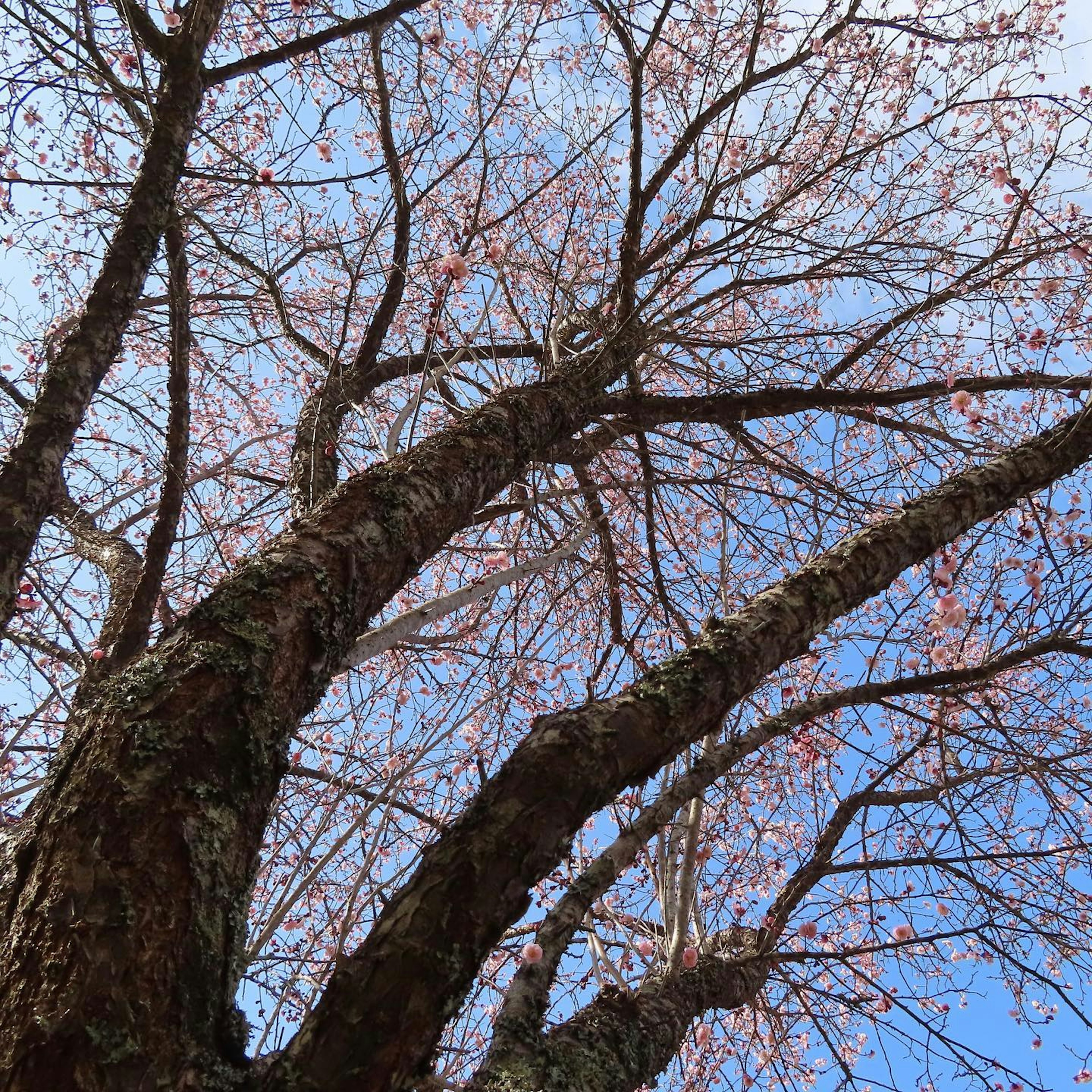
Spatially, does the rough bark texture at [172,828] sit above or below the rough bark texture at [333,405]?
below

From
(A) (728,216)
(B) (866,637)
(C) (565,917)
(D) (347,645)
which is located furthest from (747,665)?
(A) (728,216)

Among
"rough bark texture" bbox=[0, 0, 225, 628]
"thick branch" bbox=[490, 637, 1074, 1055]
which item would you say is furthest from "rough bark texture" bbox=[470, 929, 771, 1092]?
"rough bark texture" bbox=[0, 0, 225, 628]

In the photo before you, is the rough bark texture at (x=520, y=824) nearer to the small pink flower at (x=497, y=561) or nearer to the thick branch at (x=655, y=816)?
the thick branch at (x=655, y=816)

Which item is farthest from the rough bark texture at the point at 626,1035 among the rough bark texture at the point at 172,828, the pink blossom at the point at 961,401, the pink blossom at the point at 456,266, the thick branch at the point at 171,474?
the pink blossom at the point at 961,401

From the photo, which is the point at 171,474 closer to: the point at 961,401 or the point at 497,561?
the point at 497,561

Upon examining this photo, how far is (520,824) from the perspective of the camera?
131cm

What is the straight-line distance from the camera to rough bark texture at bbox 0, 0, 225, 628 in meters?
2.06

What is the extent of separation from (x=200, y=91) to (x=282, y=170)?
49 cm

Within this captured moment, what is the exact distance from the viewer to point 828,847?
2984 mm

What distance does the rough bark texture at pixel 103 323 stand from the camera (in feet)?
6.77

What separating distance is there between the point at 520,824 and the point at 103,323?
2131 millimetres

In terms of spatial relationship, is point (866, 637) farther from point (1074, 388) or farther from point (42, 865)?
point (42, 865)

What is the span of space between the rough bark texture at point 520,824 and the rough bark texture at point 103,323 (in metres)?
1.51

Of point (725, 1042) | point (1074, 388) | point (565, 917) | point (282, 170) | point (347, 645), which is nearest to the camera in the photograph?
point (565, 917)
